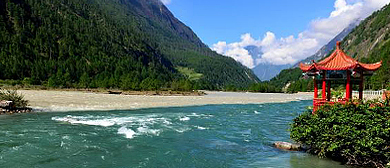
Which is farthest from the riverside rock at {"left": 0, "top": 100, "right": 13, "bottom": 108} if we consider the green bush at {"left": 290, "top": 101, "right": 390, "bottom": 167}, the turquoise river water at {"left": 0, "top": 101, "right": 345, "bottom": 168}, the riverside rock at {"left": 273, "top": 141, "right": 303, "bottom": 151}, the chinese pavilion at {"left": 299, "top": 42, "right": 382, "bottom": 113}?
the green bush at {"left": 290, "top": 101, "right": 390, "bottom": 167}

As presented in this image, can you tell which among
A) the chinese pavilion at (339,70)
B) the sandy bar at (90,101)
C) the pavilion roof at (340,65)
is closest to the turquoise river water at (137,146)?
the chinese pavilion at (339,70)

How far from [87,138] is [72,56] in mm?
152234

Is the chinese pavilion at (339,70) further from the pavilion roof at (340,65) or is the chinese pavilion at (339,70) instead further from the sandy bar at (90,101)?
the sandy bar at (90,101)

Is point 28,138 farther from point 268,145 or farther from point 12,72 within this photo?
point 12,72

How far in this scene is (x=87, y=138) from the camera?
26422mm

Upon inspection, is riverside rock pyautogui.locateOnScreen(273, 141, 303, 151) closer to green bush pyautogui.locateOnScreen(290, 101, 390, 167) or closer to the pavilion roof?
green bush pyautogui.locateOnScreen(290, 101, 390, 167)

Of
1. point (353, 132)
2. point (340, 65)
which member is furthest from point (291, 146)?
point (340, 65)

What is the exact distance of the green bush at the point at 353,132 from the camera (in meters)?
16.9

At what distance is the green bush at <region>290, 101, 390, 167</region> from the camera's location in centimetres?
1691

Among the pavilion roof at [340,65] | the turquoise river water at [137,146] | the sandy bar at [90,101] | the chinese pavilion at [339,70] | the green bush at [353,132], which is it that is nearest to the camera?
the green bush at [353,132]

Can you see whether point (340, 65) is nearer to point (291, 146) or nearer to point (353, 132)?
point (291, 146)

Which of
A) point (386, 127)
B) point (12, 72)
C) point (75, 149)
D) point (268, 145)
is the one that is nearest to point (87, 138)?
point (75, 149)

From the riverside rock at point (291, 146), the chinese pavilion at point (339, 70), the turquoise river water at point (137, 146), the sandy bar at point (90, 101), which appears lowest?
the turquoise river water at point (137, 146)

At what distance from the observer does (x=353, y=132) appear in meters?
17.7
